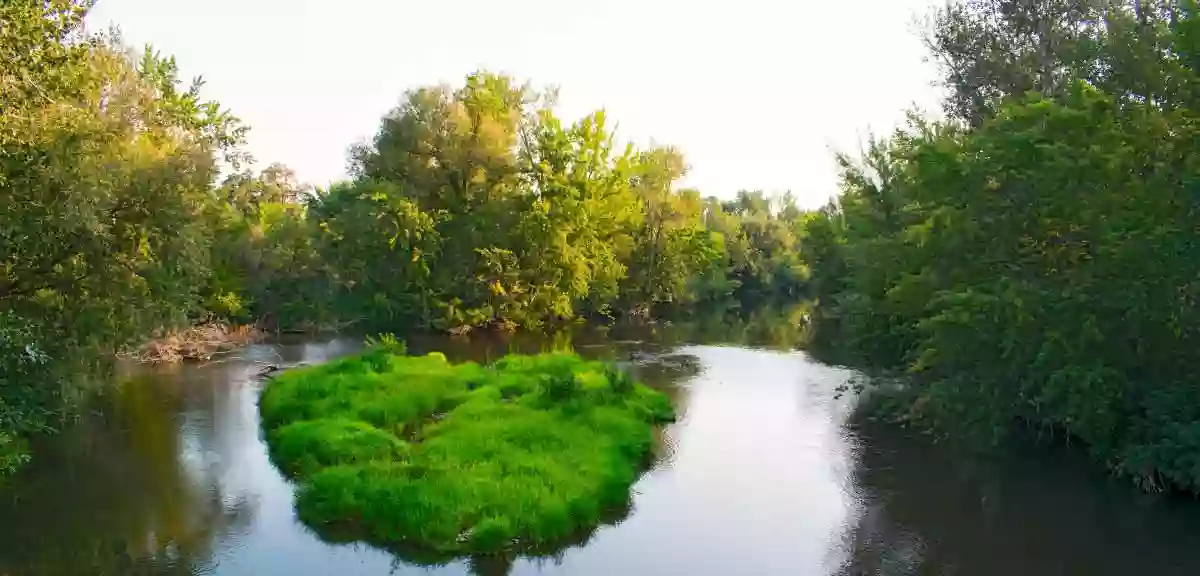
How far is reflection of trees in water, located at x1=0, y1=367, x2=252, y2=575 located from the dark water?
0.06 metres

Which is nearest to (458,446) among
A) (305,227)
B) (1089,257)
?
(1089,257)

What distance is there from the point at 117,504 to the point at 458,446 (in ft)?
24.9

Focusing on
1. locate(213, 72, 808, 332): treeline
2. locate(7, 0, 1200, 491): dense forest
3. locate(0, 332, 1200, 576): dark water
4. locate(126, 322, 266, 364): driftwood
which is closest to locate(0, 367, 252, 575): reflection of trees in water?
locate(0, 332, 1200, 576): dark water

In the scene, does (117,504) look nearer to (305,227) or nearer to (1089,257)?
(1089,257)

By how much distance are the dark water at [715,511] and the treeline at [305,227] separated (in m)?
2.26

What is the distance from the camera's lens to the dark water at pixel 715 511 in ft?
52.7

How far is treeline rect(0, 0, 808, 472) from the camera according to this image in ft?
52.6

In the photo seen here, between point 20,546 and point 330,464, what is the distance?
649 cm

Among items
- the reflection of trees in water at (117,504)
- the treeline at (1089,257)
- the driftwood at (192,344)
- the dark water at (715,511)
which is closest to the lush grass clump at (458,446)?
the dark water at (715,511)

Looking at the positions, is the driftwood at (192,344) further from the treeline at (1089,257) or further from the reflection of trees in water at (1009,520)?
the treeline at (1089,257)

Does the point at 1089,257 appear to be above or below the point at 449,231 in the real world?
below

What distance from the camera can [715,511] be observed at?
1916 centimetres

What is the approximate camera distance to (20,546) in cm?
1680

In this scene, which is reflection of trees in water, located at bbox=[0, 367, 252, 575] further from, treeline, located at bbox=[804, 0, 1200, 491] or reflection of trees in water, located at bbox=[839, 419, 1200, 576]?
treeline, located at bbox=[804, 0, 1200, 491]
